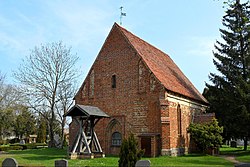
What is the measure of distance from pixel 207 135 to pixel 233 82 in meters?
8.58

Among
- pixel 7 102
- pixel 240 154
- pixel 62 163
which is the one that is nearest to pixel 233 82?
pixel 240 154

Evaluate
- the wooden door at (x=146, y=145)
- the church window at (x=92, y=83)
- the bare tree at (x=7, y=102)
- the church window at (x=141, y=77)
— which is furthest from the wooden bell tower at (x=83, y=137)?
the bare tree at (x=7, y=102)

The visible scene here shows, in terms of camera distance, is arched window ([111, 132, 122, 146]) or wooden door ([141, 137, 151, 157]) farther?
arched window ([111, 132, 122, 146])

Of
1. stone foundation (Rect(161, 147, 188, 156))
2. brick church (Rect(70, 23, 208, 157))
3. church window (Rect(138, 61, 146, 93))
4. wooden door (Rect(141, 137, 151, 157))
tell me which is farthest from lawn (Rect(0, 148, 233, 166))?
church window (Rect(138, 61, 146, 93))

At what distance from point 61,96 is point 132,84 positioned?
18.1m

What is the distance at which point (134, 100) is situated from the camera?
27500mm

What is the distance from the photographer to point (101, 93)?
1170 inches

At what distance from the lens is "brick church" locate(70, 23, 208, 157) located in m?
25.7

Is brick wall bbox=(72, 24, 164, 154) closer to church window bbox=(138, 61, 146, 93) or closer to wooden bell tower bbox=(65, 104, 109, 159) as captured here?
church window bbox=(138, 61, 146, 93)

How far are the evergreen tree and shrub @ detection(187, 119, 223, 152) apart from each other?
428 centimetres

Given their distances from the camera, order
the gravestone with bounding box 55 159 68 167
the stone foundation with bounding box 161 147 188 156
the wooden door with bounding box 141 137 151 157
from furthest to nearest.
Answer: the wooden door with bounding box 141 137 151 157 → the stone foundation with bounding box 161 147 188 156 → the gravestone with bounding box 55 159 68 167

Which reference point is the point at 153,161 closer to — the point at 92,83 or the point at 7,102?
the point at 92,83

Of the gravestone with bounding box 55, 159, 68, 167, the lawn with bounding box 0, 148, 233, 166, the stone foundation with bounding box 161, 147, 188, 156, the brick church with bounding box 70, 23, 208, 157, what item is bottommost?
the lawn with bounding box 0, 148, 233, 166

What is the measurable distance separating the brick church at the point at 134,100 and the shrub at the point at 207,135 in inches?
55.3
